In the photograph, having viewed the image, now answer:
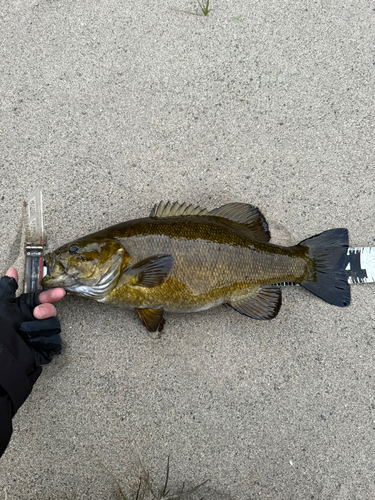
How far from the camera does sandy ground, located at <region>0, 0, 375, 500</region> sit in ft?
8.19

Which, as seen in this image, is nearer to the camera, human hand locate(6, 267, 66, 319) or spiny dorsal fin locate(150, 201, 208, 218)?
human hand locate(6, 267, 66, 319)

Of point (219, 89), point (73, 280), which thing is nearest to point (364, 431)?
point (73, 280)

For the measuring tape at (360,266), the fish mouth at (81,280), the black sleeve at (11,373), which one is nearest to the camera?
the black sleeve at (11,373)

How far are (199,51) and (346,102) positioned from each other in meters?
1.28

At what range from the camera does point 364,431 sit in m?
2.57

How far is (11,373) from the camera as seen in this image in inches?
86.0

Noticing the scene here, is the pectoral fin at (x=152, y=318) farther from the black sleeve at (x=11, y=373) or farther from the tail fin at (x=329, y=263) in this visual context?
the tail fin at (x=329, y=263)

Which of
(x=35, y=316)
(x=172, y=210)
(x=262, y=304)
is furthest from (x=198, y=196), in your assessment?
(x=35, y=316)

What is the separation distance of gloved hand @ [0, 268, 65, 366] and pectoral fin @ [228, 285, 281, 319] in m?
1.22

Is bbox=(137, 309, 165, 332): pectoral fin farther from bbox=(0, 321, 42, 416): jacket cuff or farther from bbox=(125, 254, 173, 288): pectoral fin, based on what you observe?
bbox=(0, 321, 42, 416): jacket cuff

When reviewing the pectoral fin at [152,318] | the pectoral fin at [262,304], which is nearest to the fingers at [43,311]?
the pectoral fin at [152,318]

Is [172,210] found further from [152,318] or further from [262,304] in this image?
[262,304]

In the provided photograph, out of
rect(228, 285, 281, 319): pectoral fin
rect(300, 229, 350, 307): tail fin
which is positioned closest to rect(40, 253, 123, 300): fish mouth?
rect(228, 285, 281, 319): pectoral fin

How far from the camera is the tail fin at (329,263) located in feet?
8.13
